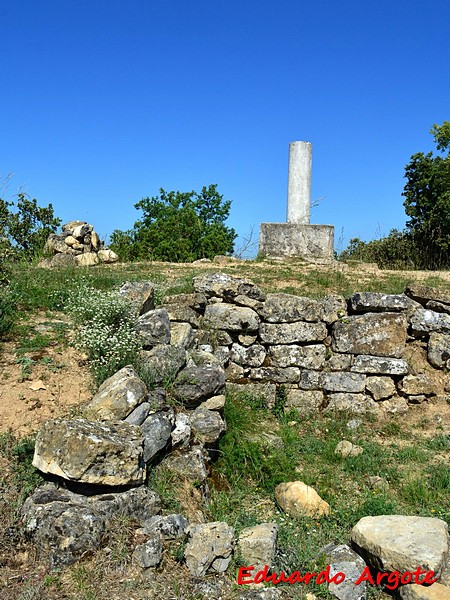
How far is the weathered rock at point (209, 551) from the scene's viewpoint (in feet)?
13.9

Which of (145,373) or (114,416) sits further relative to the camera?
(145,373)

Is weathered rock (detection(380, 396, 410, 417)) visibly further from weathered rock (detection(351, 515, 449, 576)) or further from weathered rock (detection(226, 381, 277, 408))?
weathered rock (detection(351, 515, 449, 576))

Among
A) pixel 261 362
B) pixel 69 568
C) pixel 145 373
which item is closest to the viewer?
pixel 69 568

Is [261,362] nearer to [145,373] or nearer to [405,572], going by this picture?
[145,373]

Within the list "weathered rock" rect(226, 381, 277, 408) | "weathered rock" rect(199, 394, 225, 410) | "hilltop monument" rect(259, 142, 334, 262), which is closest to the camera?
"weathered rock" rect(199, 394, 225, 410)

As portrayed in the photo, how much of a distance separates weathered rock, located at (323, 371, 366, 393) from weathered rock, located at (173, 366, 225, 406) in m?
1.84

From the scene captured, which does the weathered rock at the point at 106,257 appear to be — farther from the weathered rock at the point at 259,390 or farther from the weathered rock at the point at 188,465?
the weathered rock at the point at 188,465

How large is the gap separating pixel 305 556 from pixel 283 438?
7.50 feet

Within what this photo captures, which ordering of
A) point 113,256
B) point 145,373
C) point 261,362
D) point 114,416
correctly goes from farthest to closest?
point 113,256 → point 261,362 → point 145,373 → point 114,416

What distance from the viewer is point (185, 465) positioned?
5.45m

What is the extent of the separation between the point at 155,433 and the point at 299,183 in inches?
313

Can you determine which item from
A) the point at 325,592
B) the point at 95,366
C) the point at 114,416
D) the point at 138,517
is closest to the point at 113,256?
the point at 95,366

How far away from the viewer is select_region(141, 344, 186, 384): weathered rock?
20.0ft

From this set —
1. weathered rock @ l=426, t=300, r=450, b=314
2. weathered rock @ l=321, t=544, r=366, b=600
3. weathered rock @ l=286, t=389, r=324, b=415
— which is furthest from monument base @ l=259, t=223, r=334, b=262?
weathered rock @ l=321, t=544, r=366, b=600
